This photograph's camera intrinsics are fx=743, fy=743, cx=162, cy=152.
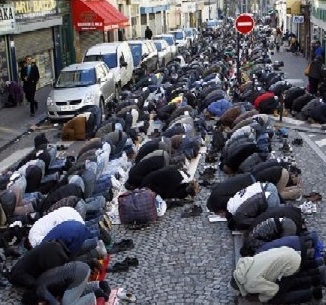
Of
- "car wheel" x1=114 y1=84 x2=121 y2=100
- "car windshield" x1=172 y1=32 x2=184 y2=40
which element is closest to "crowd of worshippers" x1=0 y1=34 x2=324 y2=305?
"car wheel" x1=114 y1=84 x2=121 y2=100

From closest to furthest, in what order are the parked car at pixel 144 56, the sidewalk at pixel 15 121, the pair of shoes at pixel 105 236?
the pair of shoes at pixel 105 236, the sidewalk at pixel 15 121, the parked car at pixel 144 56

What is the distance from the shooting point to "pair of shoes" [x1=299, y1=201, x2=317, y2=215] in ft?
37.2

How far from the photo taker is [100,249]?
9586 mm

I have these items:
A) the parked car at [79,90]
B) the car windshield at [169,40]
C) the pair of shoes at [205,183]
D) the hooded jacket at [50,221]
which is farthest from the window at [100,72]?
the car windshield at [169,40]

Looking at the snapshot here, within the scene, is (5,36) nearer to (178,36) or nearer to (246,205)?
(246,205)

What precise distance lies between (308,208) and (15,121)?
1263 cm

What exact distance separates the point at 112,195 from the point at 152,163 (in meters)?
0.87

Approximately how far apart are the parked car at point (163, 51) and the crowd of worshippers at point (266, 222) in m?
21.8

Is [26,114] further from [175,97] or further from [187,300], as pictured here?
[187,300]

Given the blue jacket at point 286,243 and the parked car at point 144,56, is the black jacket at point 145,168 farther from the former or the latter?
the parked car at point 144,56

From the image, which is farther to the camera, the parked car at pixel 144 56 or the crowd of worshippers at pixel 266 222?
the parked car at pixel 144 56

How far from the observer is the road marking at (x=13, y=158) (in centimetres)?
1623

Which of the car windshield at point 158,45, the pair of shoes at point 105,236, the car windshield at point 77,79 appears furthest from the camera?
the car windshield at point 158,45

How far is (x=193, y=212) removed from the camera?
38.2 ft
